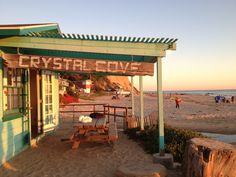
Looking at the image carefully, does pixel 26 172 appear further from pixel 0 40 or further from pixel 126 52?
pixel 126 52

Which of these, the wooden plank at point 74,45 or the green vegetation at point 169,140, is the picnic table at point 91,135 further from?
the wooden plank at point 74,45

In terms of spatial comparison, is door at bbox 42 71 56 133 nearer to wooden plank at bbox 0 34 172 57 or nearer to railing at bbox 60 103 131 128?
railing at bbox 60 103 131 128

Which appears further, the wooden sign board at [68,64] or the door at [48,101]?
the door at [48,101]

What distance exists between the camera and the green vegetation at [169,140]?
8195mm

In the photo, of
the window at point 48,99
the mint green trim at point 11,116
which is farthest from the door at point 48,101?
the mint green trim at point 11,116

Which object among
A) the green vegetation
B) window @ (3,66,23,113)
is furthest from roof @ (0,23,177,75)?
the green vegetation

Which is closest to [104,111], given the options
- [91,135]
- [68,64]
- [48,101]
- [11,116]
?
[48,101]

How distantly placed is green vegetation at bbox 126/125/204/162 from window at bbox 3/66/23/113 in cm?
403

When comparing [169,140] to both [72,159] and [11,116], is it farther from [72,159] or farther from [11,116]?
[11,116]

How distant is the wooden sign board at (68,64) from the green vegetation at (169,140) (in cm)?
245

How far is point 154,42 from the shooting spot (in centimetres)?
734

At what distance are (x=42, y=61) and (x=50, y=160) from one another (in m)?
2.62

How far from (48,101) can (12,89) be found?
3179 mm

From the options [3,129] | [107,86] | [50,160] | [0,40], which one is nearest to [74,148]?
[50,160]
